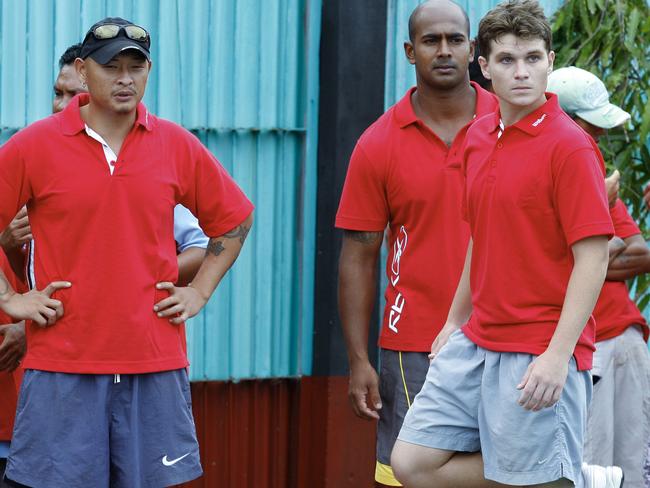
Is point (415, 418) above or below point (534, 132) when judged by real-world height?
below

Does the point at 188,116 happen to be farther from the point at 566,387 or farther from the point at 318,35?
the point at 566,387

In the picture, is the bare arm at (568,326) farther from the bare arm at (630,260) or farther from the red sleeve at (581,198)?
the bare arm at (630,260)

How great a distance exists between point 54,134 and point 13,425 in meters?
1.15

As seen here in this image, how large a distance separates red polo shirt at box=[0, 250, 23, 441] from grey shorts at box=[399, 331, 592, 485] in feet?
5.10

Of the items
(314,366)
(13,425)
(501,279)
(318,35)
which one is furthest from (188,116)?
(501,279)

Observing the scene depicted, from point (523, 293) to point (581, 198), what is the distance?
40 cm

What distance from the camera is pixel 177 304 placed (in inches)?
196

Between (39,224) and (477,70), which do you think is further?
(477,70)

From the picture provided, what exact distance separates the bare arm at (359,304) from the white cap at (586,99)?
3.51ft

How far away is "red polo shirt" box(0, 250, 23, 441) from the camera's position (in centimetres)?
522

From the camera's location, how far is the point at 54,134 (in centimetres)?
492

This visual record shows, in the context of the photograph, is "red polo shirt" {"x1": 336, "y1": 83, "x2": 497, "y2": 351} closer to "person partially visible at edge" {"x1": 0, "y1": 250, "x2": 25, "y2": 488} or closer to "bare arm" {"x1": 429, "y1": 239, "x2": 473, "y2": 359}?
"bare arm" {"x1": 429, "y1": 239, "x2": 473, "y2": 359}

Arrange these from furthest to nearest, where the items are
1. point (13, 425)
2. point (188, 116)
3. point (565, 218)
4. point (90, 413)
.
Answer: point (188, 116) → point (13, 425) → point (90, 413) → point (565, 218)

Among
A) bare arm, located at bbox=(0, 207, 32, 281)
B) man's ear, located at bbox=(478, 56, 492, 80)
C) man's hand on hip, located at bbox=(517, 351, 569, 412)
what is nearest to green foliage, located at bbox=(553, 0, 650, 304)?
man's ear, located at bbox=(478, 56, 492, 80)
